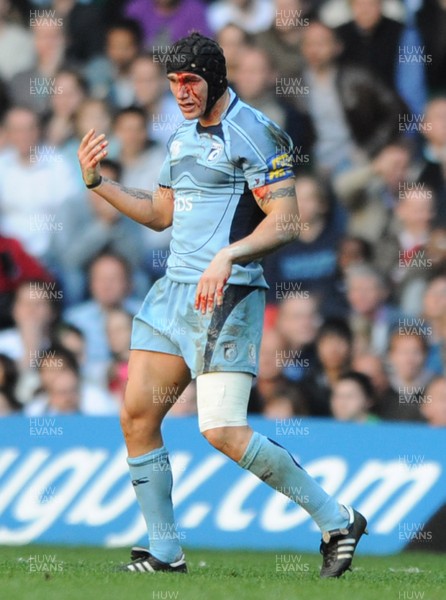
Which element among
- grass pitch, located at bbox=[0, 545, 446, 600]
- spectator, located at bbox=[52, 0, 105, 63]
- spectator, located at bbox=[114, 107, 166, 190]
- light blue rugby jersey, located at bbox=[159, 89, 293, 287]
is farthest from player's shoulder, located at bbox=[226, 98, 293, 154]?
spectator, located at bbox=[52, 0, 105, 63]

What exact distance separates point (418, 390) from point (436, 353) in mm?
318

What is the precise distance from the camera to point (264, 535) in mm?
8438

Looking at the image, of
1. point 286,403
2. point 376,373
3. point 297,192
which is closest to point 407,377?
point 376,373

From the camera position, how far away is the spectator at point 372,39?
991 centimetres

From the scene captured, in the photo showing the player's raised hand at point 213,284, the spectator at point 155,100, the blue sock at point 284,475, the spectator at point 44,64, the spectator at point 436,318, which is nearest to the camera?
the player's raised hand at point 213,284

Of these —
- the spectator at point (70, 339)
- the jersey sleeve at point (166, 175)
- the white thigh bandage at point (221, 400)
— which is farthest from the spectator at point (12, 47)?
the white thigh bandage at point (221, 400)

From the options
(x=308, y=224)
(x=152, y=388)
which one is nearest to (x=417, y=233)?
(x=308, y=224)

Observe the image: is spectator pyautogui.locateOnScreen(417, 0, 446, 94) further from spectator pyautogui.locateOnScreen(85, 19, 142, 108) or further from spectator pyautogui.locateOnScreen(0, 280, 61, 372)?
spectator pyautogui.locateOnScreen(0, 280, 61, 372)

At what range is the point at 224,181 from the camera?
6059 mm

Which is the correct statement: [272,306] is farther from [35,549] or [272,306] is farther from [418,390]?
[35,549]

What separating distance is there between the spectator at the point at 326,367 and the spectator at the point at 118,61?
96.6 inches

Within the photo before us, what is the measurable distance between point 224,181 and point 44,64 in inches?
187

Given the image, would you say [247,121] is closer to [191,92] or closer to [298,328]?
[191,92]

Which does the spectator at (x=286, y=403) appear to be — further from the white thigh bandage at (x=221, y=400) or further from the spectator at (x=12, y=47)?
the white thigh bandage at (x=221, y=400)
